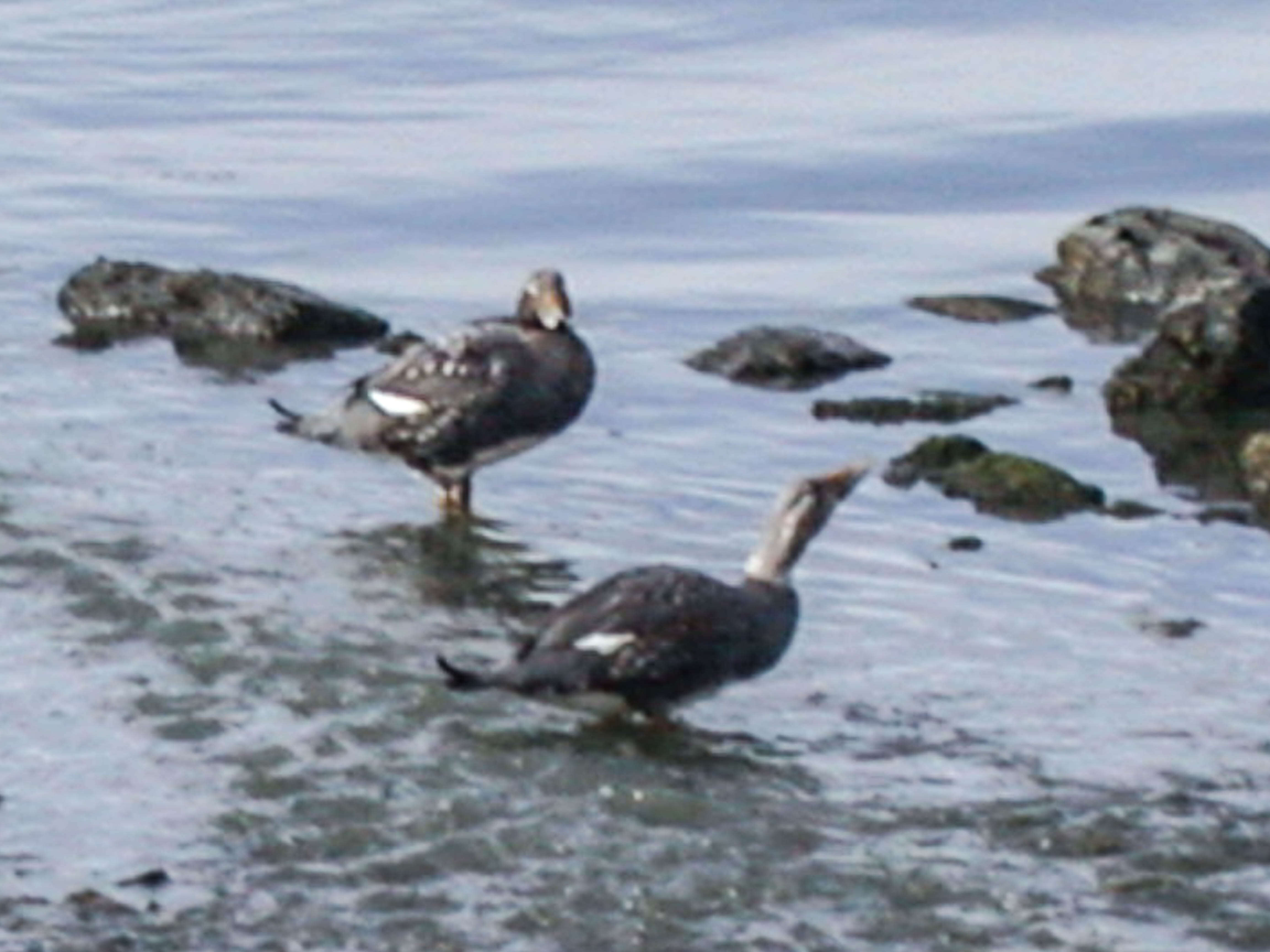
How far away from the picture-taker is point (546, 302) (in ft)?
55.9

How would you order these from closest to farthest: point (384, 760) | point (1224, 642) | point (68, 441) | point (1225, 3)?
point (384, 760)
point (1224, 642)
point (68, 441)
point (1225, 3)

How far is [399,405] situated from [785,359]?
2505 mm

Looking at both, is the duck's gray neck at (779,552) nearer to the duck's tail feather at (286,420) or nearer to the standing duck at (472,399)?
the standing duck at (472,399)

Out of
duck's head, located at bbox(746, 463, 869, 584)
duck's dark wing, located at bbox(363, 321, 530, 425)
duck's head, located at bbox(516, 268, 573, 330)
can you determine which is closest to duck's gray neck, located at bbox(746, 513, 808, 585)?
duck's head, located at bbox(746, 463, 869, 584)

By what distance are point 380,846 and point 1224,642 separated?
381cm

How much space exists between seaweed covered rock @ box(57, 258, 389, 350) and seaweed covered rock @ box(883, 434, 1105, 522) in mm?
3591

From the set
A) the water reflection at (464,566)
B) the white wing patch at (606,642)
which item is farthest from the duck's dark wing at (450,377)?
the white wing patch at (606,642)

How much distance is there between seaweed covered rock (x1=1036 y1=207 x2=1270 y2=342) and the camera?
20.1 m

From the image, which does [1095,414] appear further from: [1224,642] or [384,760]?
[384,760]

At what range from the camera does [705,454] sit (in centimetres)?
1720

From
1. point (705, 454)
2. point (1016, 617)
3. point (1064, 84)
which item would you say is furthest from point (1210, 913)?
point (1064, 84)

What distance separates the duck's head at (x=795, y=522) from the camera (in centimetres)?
1382

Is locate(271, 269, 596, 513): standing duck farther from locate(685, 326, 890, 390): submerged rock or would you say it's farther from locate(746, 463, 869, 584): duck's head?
locate(746, 463, 869, 584): duck's head

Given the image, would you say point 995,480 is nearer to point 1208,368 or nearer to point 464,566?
point 1208,368
